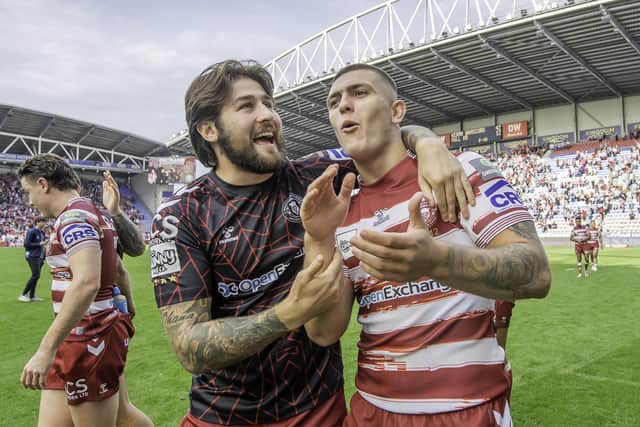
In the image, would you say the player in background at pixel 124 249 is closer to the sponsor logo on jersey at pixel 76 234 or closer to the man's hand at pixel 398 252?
the sponsor logo on jersey at pixel 76 234

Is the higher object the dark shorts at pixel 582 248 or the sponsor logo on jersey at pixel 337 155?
the sponsor logo on jersey at pixel 337 155

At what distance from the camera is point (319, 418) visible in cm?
232

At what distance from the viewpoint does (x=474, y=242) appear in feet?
6.68

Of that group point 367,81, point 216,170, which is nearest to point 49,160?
point 216,170

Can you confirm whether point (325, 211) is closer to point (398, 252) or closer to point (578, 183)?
point (398, 252)

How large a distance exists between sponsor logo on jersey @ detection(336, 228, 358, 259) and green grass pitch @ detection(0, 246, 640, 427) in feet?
10.8

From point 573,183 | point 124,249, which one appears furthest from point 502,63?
point 124,249

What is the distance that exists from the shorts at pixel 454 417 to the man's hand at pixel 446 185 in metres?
0.77

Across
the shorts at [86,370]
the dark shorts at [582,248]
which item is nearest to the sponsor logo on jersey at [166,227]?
the shorts at [86,370]

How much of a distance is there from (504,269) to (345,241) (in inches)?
33.0

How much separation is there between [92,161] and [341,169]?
186ft

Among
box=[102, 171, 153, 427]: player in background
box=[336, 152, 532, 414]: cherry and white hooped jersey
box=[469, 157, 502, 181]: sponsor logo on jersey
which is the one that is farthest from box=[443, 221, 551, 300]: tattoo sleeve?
box=[102, 171, 153, 427]: player in background

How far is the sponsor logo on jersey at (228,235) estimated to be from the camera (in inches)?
90.1

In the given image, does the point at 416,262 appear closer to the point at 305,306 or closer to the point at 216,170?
the point at 305,306
